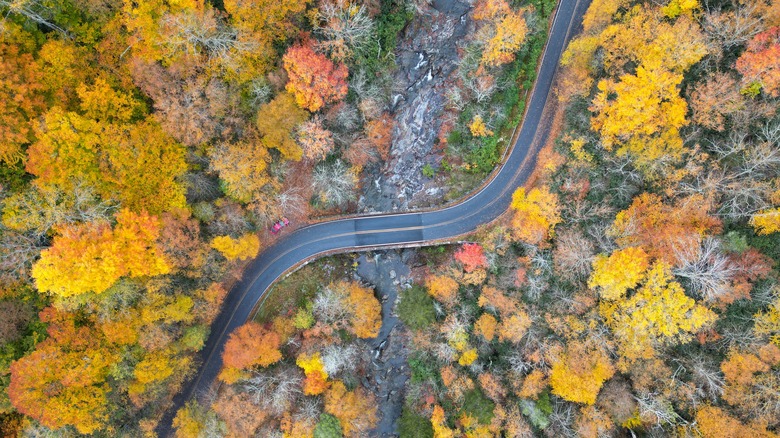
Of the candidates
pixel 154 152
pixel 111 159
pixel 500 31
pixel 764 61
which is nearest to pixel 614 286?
pixel 764 61

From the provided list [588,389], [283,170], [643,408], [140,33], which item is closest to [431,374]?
[588,389]

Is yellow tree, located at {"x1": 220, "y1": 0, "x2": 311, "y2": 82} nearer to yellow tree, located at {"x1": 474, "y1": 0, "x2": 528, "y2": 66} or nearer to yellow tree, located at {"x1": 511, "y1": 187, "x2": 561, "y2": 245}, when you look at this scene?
yellow tree, located at {"x1": 474, "y1": 0, "x2": 528, "y2": 66}

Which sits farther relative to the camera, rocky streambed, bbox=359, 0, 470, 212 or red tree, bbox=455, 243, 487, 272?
rocky streambed, bbox=359, 0, 470, 212

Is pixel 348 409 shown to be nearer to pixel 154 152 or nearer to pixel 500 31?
pixel 154 152

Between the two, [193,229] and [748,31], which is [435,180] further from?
[748,31]

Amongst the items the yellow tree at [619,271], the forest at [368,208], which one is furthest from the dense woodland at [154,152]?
the yellow tree at [619,271]

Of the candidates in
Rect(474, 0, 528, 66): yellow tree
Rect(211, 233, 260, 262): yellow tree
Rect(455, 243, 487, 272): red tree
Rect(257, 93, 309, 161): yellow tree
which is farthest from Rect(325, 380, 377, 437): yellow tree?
Rect(474, 0, 528, 66): yellow tree
